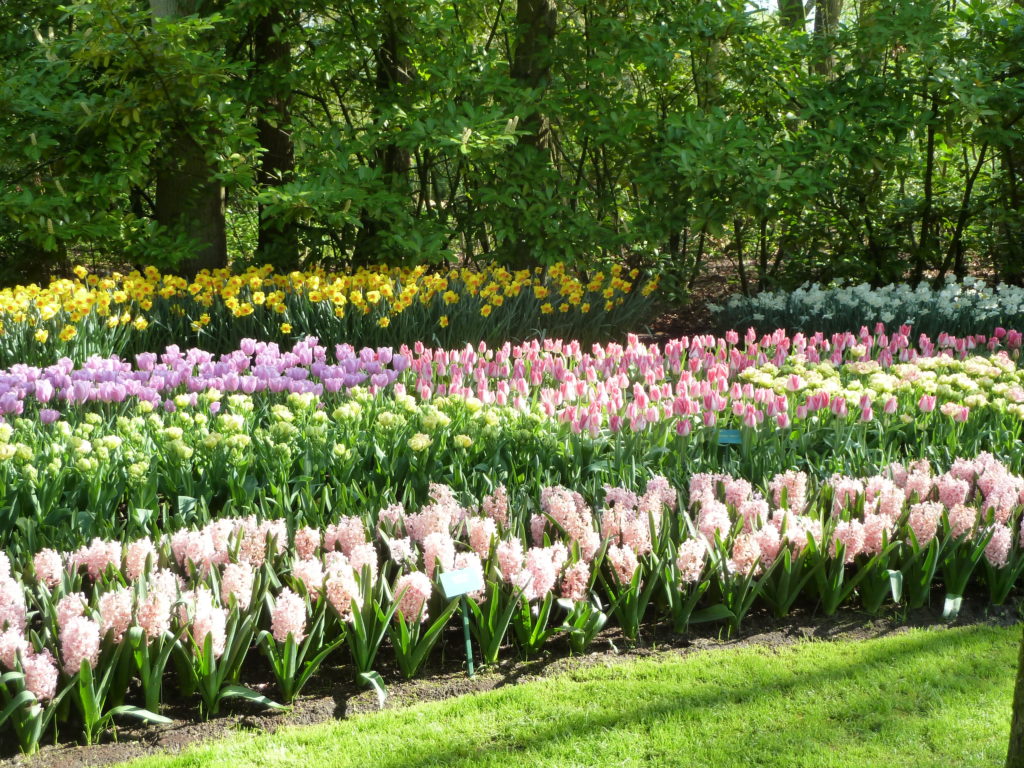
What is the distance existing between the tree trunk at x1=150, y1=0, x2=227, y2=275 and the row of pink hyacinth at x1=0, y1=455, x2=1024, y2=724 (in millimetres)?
5021

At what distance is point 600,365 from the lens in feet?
15.0

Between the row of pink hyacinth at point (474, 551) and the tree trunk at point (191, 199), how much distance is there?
16.5 ft

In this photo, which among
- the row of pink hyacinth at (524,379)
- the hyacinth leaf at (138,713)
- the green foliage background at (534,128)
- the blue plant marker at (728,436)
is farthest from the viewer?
the green foliage background at (534,128)

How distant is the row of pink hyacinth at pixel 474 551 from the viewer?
219cm

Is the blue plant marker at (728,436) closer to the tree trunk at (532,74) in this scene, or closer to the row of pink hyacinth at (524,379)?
the row of pink hyacinth at (524,379)

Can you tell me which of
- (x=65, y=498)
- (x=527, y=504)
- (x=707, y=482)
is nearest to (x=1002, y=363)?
(x=707, y=482)

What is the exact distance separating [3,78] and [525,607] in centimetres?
588

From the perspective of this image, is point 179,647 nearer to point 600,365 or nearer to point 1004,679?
point 1004,679

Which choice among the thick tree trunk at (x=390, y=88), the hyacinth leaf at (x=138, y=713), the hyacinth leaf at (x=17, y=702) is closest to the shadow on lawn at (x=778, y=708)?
the hyacinth leaf at (x=138, y=713)

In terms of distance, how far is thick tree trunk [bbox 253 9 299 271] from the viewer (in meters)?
7.20

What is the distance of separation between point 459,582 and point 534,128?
5.77 meters

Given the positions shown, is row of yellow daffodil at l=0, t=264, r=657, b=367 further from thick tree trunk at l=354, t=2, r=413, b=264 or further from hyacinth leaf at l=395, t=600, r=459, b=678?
hyacinth leaf at l=395, t=600, r=459, b=678

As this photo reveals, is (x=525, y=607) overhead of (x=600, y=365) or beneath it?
beneath

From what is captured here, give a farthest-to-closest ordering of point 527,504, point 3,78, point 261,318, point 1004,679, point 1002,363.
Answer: point 3,78 → point 261,318 → point 1002,363 → point 527,504 → point 1004,679
